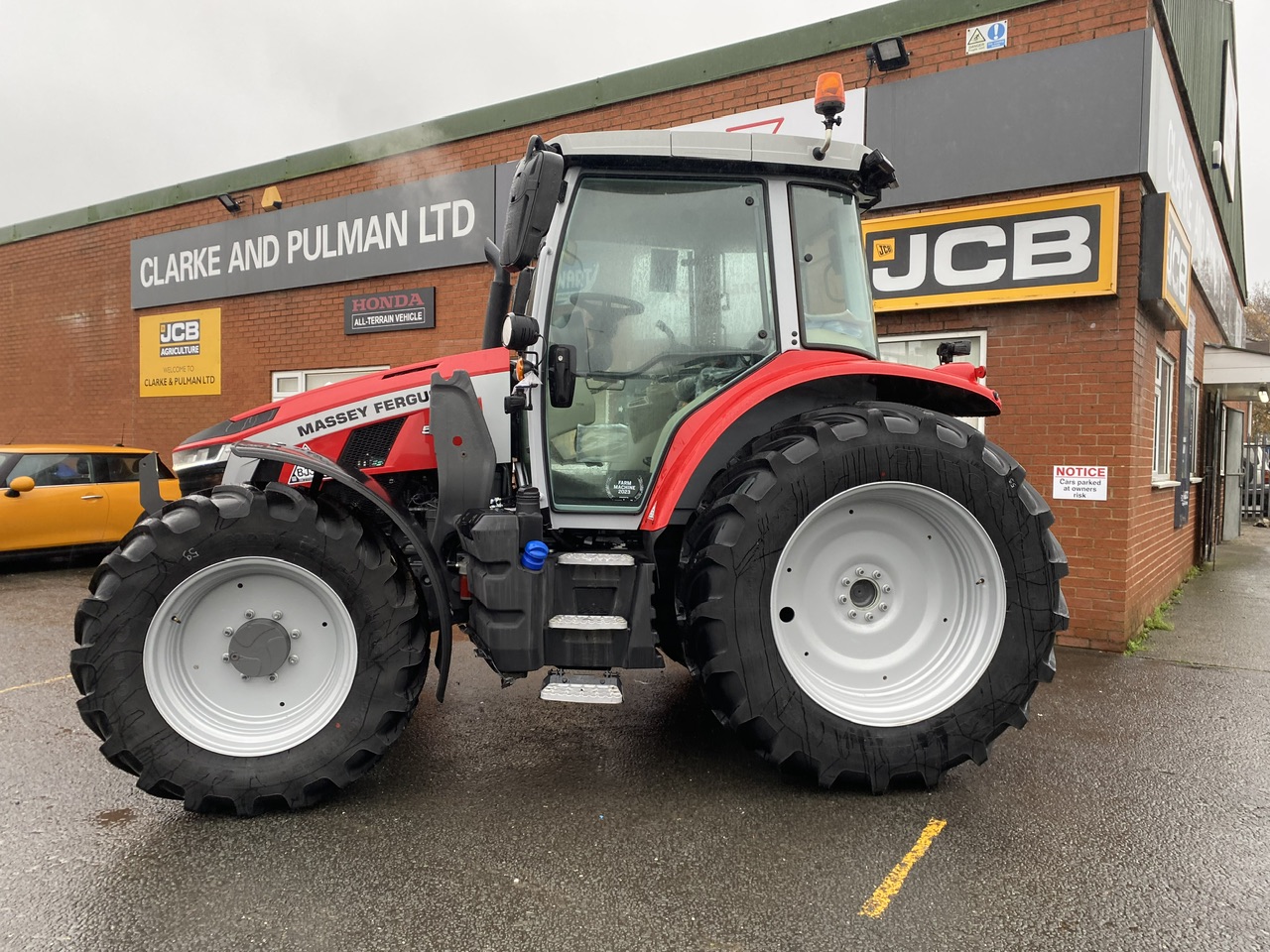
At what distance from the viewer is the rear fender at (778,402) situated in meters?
3.24

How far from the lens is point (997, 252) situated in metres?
6.14

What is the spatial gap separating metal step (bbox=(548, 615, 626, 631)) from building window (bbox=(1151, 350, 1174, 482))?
568 centimetres

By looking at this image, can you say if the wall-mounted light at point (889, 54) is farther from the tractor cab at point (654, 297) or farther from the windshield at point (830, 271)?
the tractor cab at point (654, 297)

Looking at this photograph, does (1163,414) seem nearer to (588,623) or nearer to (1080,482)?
(1080,482)

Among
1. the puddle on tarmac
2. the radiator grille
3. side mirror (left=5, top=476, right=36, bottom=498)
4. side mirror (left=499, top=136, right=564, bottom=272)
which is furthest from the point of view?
side mirror (left=5, top=476, right=36, bottom=498)

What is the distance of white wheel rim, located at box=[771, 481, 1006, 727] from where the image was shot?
10.7 ft

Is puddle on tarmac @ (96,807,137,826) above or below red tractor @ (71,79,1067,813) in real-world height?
below

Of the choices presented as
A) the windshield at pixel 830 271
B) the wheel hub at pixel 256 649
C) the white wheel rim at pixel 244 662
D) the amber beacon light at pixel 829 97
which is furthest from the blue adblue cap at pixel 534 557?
the amber beacon light at pixel 829 97

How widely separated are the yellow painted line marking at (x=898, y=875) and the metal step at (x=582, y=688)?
102 cm

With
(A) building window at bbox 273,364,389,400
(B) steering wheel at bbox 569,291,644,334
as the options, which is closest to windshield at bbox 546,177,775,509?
(B) steering wheel at bbox 569,291,644,334

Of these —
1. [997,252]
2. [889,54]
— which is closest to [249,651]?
[997,252]

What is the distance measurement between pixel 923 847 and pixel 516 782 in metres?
1.55

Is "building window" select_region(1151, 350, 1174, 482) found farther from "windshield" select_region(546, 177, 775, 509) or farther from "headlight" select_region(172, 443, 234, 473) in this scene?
"headlight" select_region(172, 443, 234, 473)

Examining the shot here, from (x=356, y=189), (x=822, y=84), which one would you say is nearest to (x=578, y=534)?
(x=822, y=84)
